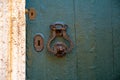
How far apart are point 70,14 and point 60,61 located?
0.32 metres

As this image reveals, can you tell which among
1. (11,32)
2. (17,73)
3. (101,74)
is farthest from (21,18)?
(101,74)

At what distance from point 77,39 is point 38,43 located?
260 millimetres

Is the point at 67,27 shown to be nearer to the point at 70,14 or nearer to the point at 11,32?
the point at 70,14

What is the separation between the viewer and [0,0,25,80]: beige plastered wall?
1.61 metres

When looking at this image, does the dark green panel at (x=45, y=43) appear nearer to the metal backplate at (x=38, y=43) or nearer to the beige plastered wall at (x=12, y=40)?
the metal backplate at (x=38, y=43)

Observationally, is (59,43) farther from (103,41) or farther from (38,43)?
(103,41)

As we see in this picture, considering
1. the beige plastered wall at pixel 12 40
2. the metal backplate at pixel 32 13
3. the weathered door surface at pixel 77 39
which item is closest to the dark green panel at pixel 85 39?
the weathered door surface at pixel 77 39

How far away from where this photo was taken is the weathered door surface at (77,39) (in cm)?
200

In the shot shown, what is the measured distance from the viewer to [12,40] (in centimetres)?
161

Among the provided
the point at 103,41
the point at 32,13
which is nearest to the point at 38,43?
the point at 32,13

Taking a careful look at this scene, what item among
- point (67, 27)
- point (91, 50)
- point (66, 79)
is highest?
point (67, 27)

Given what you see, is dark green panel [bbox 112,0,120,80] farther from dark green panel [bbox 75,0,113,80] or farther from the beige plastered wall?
the beige plastered wall

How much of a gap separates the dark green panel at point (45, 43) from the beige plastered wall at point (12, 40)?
0.37 m

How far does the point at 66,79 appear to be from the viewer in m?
2.03
